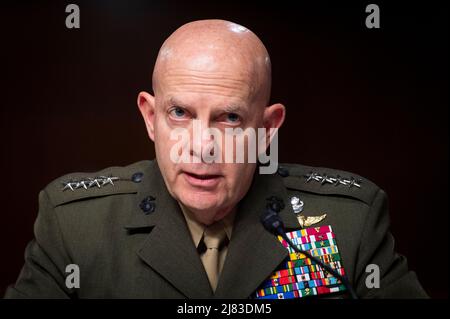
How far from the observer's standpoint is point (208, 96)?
168 cm

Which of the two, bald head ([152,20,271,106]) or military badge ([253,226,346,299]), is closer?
bald head ([152,20,271,106])

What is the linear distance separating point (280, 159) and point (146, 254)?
915 mm

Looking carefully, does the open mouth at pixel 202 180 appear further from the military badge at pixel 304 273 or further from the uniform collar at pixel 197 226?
the military badge at pixel 304 273

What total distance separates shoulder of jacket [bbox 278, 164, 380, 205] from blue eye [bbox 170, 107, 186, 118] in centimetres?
52

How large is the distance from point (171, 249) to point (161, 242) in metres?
0.04

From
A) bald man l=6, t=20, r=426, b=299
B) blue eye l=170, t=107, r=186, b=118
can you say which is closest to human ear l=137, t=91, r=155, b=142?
bald man l=6, t=20, r=426, b=299

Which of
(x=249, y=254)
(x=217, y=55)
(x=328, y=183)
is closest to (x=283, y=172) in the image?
(x=328, y=183)

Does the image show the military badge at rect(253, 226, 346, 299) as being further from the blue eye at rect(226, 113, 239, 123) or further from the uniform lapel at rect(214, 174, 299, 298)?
the blue eye at rect(226, 113, 239, 123)

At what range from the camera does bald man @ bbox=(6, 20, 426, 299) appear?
1.71m

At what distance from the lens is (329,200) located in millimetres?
2061

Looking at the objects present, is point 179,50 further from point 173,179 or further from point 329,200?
point 329,200

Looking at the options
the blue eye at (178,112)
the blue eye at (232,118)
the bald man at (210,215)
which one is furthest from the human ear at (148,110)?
the blue eye at (232,118)

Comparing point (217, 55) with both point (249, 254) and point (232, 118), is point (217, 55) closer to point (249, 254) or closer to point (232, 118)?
point (232, 118)
